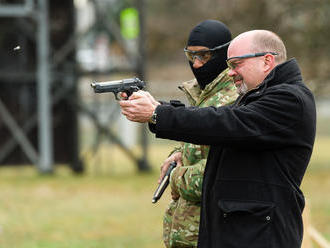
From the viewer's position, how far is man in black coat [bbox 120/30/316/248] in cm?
404

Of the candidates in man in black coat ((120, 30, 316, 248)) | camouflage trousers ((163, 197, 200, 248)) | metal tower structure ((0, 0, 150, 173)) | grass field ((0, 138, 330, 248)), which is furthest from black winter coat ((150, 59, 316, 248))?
metal tower structure ((0, 0, 150, 173))

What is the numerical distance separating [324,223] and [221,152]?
747 centimetres

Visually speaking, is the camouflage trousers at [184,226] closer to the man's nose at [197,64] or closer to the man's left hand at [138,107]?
the man's nose at [197,64]

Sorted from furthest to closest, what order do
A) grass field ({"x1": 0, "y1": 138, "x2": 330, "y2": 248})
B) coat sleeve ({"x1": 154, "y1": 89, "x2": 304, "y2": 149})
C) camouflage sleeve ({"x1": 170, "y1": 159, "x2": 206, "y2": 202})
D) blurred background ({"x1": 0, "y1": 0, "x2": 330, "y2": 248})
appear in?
blurred background ({"x1": 0, "y1": 0, "x2": 330, "y2": 248}), grass field ({"x1": 0, "y1": 138, "x2": 330, "y2": 248}), camouflage sleeve ({"x1": 170, "y1": 159, "x2": 206, "y2": 202}), coat sleeve ({"x1": 154, "y1": 89, "x2": 304, "y2": 149})

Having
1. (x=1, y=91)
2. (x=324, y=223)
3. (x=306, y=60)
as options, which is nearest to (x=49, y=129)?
(x=1, y=91)

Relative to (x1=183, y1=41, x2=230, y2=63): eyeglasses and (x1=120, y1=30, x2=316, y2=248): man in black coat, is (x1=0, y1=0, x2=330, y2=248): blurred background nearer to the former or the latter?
(x1=183, y1=41, x2=230, y2=63): eyeglasses

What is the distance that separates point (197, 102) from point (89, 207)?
8394mm

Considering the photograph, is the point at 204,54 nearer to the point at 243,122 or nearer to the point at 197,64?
the point at 197,64

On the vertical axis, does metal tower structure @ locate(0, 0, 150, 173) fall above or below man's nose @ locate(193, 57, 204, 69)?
below

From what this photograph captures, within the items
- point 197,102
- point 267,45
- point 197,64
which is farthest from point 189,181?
point 267,45

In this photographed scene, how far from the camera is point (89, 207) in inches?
527

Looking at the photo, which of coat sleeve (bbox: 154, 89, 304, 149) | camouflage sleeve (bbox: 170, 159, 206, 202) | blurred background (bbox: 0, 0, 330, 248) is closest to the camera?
coat sleeve (bbox: 154, 89, 304, 149)

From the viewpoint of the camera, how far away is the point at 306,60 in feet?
65.4

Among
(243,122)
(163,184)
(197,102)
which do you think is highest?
(243,122)
